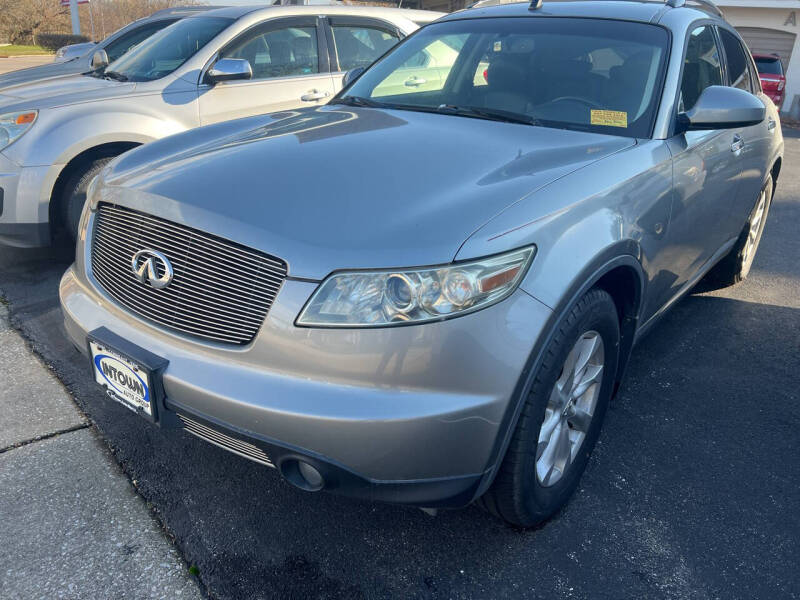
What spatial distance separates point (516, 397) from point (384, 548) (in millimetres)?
751

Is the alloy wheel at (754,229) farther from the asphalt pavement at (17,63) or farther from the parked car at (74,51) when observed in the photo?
the asphalt pavement at (17,63)

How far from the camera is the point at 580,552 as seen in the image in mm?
2191

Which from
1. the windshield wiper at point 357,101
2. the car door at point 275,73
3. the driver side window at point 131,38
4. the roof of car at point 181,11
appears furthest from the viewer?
the driver side window at point 131,38

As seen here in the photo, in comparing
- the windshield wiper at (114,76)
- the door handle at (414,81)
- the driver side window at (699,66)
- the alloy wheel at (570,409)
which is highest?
the driver side window at (699,66)

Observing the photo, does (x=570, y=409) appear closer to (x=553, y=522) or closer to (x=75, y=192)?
(x=553, y=522)

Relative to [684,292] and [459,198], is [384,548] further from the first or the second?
[684,292]

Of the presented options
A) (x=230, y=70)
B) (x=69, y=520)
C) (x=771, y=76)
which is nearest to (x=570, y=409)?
(x=69, y=520)

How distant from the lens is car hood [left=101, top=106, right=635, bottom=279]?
1.79 metres

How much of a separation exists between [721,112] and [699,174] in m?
0.29

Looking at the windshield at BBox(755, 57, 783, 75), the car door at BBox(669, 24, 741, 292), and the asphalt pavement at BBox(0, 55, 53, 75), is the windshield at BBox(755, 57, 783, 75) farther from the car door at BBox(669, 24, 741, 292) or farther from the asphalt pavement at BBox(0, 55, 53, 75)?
the asphalt pavement at BBox(0, 55, 53, 75)

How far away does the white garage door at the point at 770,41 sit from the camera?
22359mm

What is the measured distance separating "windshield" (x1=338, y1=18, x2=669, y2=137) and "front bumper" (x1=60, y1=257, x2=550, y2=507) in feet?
4.17

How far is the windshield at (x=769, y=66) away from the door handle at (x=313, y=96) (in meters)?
15.0

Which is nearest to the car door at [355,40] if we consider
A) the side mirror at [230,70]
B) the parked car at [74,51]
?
the side mirror at [230,70]
